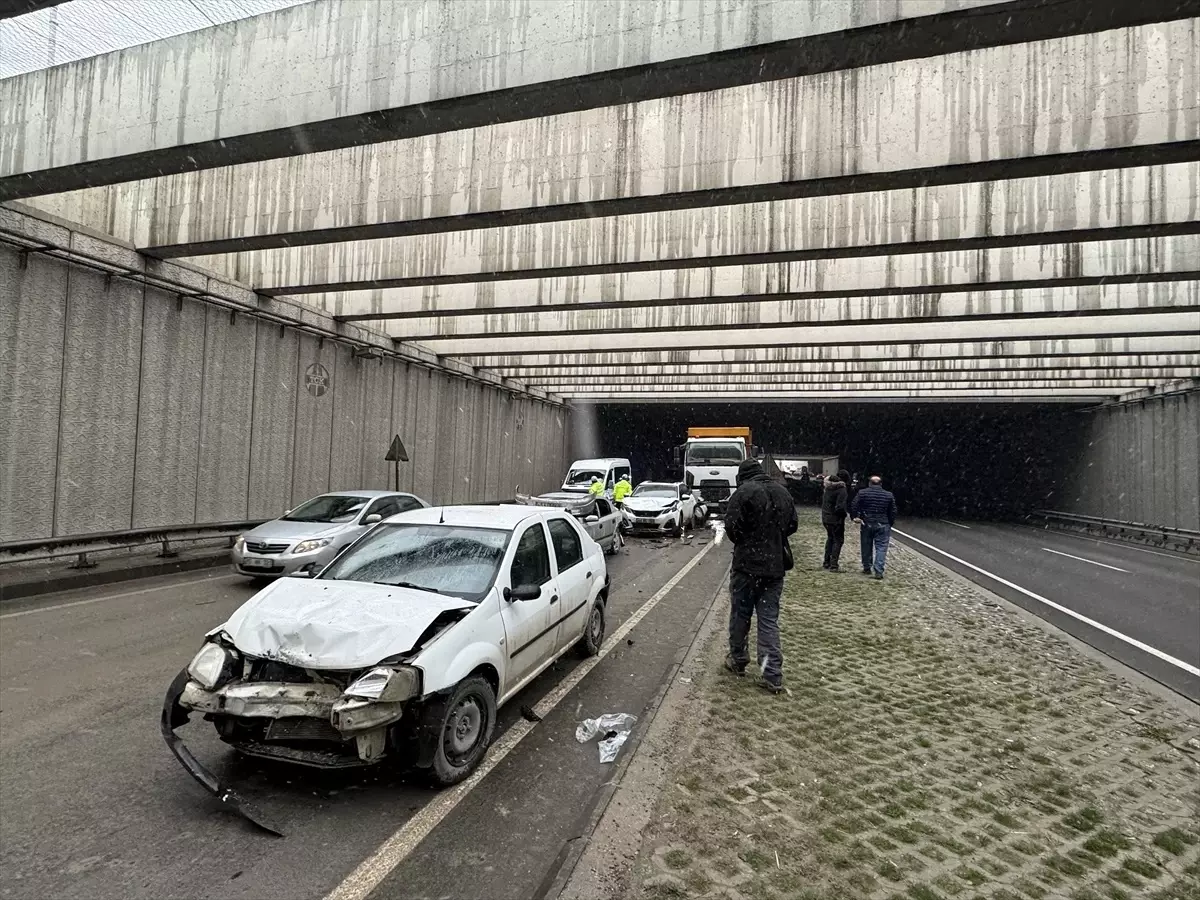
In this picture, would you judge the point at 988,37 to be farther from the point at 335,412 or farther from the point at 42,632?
the point at 335,412

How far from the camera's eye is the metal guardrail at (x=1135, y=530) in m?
18.7

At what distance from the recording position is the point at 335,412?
1647 cm

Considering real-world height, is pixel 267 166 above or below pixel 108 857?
above

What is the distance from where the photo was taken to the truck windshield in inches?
982

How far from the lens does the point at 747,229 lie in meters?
9.98

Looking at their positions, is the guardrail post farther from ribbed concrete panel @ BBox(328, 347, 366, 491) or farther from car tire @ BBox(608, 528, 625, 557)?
car tire @ BBox(608, 528, 625, 557)

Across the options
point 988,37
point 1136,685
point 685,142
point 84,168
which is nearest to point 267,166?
point 84,168

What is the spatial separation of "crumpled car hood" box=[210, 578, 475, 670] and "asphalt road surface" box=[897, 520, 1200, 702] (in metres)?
6.59

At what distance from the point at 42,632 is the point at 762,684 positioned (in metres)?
7.62

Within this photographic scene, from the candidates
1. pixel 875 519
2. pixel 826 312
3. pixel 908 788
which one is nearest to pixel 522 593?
pixel 908 788

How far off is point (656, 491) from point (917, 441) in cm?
2821

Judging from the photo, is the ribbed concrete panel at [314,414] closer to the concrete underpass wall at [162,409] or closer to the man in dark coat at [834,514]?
the concrete underpass wall at [162,409]

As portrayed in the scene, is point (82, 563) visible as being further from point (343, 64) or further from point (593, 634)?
point (593, 634)

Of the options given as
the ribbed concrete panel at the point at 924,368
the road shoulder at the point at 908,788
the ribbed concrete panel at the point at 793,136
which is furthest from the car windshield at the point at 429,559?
the ribbed concrete panel at the point at 924,368
